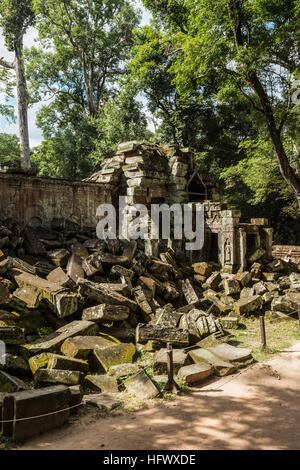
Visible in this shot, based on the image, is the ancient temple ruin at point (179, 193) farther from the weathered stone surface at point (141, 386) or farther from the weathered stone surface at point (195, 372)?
the weathered stone surface at point (141, 386)

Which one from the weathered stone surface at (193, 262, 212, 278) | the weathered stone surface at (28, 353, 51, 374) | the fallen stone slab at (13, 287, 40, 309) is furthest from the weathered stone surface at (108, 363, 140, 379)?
the weathered stone surface at (193, 262, 212, 278)

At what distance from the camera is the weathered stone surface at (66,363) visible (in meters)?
5.37

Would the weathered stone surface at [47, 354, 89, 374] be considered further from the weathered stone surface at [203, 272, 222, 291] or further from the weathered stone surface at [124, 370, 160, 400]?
the weathered stone surface at [203, 272, 222, 291]

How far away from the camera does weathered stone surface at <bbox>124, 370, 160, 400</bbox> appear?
5121mm

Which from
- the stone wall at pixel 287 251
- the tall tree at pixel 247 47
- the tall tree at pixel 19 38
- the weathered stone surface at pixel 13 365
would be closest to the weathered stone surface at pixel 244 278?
the tall tree at pixel 247 47

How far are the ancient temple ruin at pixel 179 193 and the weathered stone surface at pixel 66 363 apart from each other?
281 inches

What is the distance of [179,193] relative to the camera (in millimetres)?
13352

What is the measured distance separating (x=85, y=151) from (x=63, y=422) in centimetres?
1984

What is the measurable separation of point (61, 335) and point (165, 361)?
2.01 m

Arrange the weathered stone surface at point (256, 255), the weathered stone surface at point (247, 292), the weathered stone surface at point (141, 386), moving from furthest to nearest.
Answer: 1. the weathered stone surface at point (256, 255)
2. the weathered stone surface at point (247, 292)
3. the weathered stone surface at point (141, 386)

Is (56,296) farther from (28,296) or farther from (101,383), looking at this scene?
(101,383)

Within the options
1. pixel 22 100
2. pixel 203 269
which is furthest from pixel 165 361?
pixel 22 100

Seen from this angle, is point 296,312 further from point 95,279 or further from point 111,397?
point 111,397

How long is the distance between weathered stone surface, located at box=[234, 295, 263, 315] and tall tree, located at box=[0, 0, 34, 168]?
19.2 metres
